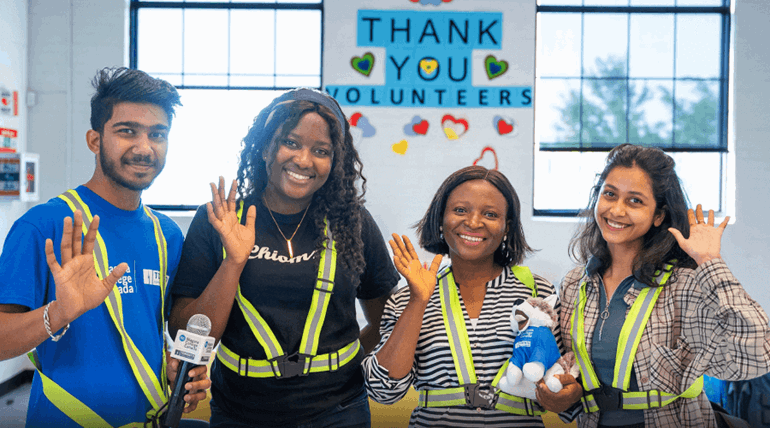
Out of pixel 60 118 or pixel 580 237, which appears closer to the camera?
pixel 580 237

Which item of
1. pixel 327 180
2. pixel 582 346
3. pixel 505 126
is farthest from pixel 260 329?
pixel 505 126

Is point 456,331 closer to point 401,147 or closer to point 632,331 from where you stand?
point 632,331

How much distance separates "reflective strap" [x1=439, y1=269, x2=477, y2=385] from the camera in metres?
1.47

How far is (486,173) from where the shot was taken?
5.37 feet

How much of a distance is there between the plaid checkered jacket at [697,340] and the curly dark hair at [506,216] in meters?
0.33

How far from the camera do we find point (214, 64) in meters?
4.77

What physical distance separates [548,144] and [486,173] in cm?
325

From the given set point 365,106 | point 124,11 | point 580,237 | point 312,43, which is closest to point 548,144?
point 365,106

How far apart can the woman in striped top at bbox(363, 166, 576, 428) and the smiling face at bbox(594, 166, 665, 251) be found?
0.26 metres

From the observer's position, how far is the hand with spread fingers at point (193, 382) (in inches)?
50.0

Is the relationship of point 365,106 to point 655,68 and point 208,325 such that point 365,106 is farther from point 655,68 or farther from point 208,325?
point 208,325

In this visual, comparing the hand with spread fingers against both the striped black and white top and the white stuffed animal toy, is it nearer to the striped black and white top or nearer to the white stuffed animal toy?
the striped black and white top

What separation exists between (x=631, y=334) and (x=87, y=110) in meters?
4.68

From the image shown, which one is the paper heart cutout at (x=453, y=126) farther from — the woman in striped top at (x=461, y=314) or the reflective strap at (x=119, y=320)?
the reflective strap at (x=119, y=320)
